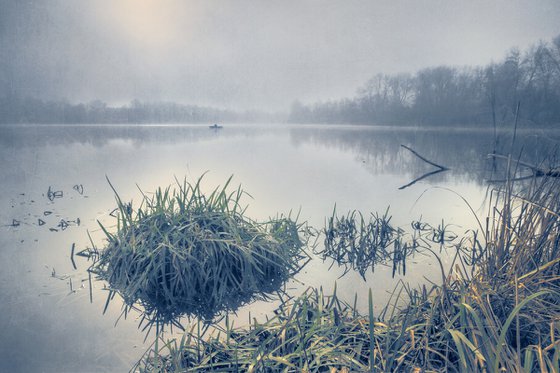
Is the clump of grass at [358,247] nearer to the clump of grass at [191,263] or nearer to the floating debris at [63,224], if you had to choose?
the clump of grass at [191,263]

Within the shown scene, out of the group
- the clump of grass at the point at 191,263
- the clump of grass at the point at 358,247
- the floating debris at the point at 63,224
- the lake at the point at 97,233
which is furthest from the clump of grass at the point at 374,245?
the floating debris at the point at 63,224

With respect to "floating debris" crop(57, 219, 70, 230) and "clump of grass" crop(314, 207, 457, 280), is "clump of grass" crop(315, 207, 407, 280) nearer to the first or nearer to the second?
"clump of grass" crop(314, 207, 457, 280)

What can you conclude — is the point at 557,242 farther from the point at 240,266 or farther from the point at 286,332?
the point at 240,266

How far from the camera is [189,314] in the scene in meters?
2.85

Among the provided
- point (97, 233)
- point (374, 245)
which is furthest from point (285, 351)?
point (97, 233)

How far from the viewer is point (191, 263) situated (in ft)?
9.77

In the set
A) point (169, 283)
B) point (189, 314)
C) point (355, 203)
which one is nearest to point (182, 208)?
point (169, 283)

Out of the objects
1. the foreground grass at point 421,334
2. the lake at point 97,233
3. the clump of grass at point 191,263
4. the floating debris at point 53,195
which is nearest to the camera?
the foreground grass at point 421,334

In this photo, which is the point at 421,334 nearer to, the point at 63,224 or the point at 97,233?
the point at 97,233

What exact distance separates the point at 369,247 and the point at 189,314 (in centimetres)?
240

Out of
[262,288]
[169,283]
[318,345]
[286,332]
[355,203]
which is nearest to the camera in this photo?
[318,345]

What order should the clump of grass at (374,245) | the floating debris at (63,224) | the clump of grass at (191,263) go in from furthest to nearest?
1. the floating debris at (63,224)
2. the clump of grass at (374,245)
3. the clump of grass at (191,263)

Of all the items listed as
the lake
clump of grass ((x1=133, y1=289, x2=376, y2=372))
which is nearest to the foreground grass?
clump of grass ((x1=133, y1=289, x2=376, y2=372))

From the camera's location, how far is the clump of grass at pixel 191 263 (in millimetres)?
2926
